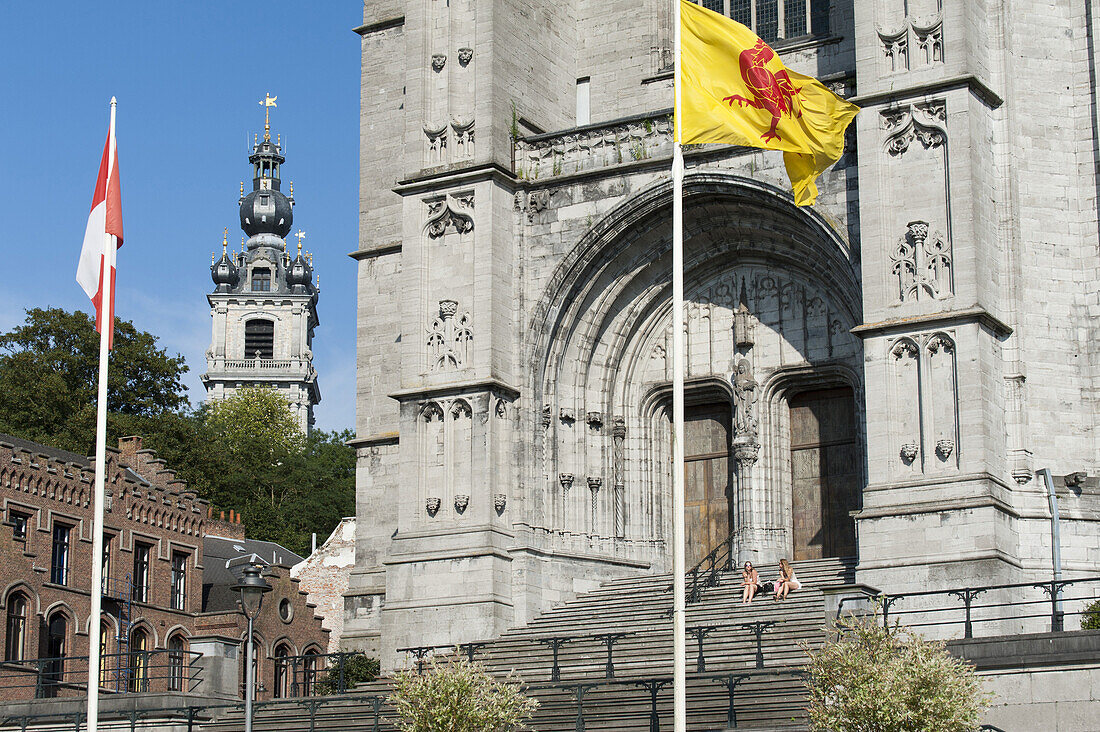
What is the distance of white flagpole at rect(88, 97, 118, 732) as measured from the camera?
758 inches

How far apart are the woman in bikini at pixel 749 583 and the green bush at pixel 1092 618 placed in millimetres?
5022

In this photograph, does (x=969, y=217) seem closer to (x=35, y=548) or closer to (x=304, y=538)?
(x=35, y=548)

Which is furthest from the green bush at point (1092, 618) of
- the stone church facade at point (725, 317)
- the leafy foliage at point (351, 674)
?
the leafy foliage at point (351, 674)

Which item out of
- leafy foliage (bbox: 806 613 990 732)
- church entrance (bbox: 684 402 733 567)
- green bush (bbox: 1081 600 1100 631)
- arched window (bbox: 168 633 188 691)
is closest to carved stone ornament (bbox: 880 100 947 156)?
church entrance (bbox: 684 402 733 567)

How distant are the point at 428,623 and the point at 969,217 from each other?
437 inches

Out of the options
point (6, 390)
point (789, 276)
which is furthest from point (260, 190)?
point (789, 276)

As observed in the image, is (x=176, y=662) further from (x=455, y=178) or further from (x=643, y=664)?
(x=643, y=664)

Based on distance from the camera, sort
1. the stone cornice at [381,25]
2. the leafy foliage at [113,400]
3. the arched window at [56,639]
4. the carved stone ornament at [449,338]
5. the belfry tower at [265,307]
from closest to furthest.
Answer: the carved stone ornament at [449,338]
the stone cornice at [381,25]
the arched window at [56,639]
the leafy foliage at [113,400]
the belfry tower at [265,307]

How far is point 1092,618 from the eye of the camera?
2241cm

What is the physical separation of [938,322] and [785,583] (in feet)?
15.0

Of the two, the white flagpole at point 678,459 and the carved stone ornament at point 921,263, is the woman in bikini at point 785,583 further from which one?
the white flagpole at point 678,459

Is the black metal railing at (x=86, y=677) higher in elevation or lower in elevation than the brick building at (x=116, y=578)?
lower

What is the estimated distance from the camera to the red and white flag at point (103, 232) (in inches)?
830

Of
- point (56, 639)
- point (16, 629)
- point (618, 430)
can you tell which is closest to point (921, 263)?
point (618, 430)
